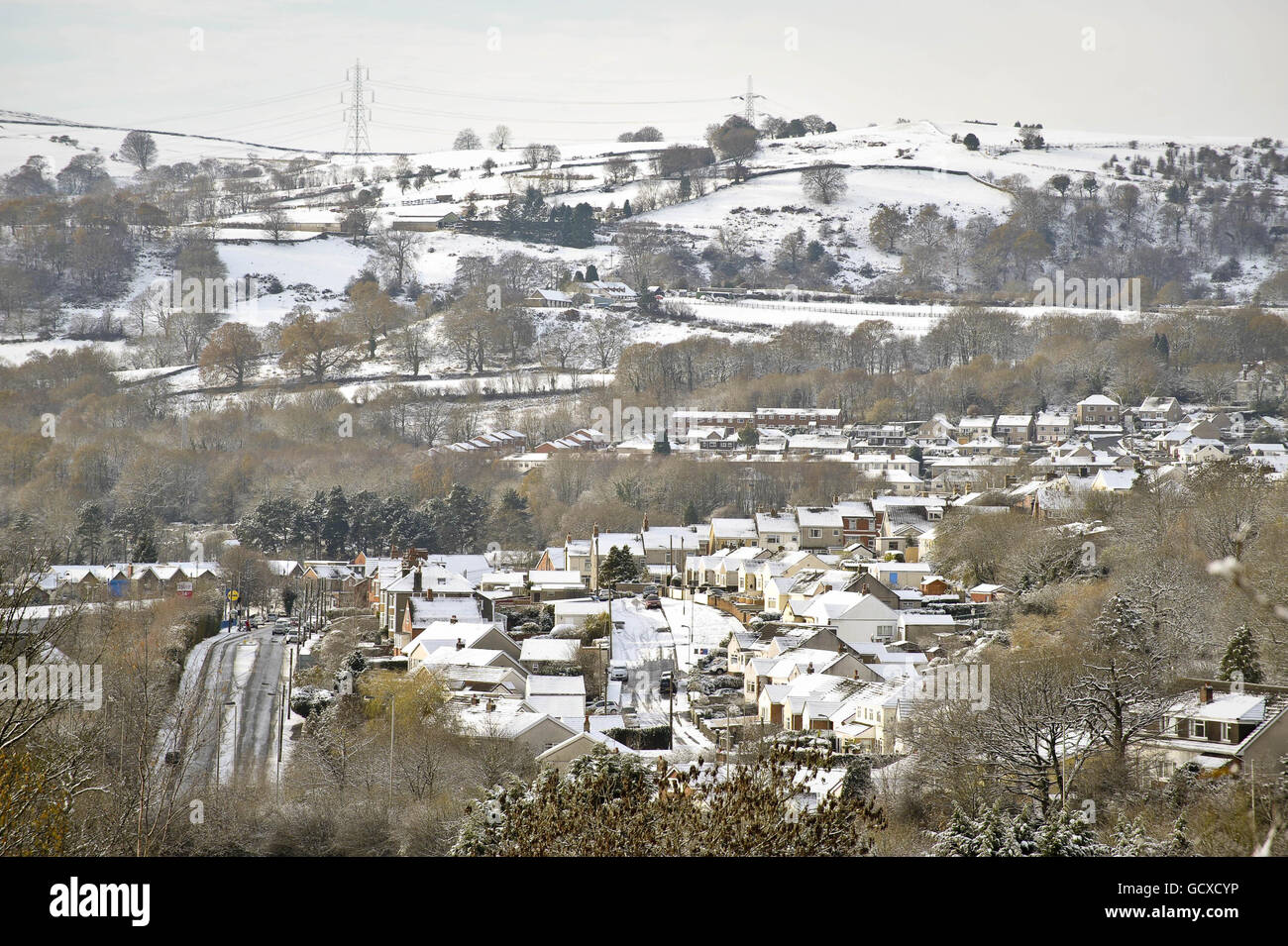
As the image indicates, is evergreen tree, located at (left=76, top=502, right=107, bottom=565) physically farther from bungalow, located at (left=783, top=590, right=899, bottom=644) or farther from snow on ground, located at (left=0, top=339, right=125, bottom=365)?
snow on ground, located at (left=0, top=339, right=125, bottom=365)

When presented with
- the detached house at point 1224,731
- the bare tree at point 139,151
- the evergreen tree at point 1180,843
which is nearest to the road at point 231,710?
the detached house at point 1224,731

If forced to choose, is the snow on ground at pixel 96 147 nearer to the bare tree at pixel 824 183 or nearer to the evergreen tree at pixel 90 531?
the bare tree at pixel 824 183

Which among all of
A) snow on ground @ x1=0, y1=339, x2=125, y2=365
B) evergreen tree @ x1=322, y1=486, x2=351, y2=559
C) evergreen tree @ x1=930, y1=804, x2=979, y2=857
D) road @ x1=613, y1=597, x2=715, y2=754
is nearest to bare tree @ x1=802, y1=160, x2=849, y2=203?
snow on ground @ x1=0, y1=339, x2=125, y2=365

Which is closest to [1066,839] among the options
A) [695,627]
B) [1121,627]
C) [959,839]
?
[959,839]

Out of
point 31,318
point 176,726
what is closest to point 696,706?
point 176,726

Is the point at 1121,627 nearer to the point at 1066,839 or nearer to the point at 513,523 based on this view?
the point at 1066,839

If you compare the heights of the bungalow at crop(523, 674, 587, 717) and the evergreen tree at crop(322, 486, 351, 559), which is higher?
the bungalow at crop(523, 674, 587, 717)
